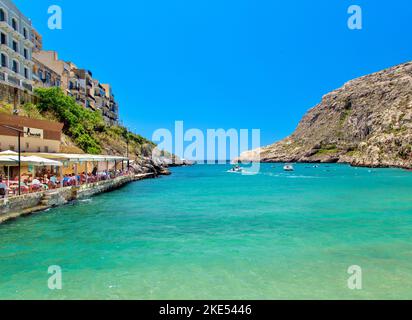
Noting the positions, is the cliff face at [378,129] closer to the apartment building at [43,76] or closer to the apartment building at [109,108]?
the apartment building at [109,108]

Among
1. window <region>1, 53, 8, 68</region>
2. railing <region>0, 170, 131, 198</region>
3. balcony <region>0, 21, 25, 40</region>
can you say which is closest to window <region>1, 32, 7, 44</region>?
balcony <region>0, 21, 25, 40</region>

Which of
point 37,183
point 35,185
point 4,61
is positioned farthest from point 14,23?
point 35,185

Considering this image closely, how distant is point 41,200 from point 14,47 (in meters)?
33.3

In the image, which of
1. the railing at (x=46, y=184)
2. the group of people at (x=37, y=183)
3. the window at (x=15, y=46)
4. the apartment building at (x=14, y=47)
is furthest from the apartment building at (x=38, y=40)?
the group of people at (x=37, y=183)

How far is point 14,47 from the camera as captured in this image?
158 ft

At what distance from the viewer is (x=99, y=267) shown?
12.9 m

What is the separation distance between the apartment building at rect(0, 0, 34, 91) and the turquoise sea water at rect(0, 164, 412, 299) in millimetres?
31389

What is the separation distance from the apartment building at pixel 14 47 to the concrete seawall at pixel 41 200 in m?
22.2

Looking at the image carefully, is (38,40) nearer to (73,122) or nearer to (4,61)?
(73,122)

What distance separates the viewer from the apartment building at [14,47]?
44.5 metres

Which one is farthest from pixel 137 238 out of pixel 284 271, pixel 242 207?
pixel 242 207

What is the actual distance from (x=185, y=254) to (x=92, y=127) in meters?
63.1

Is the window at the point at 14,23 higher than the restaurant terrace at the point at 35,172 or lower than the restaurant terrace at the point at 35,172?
higher

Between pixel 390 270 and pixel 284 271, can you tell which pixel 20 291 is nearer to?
pixel 284 271
